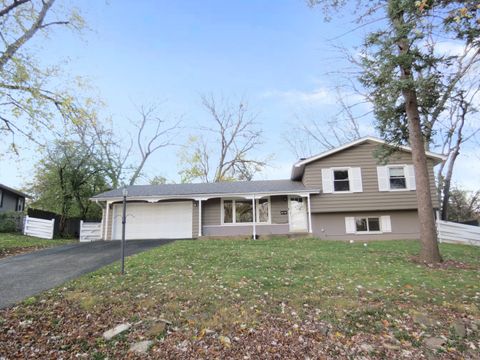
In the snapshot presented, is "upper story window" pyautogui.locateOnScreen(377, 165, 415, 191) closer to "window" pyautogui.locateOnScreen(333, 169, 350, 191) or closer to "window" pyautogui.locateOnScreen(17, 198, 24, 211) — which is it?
"window" pyautogui.locateOnScreen(333, 169, 350, 191)

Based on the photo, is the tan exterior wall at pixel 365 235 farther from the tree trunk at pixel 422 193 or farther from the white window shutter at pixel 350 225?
the tree trunk at pixel 422 193

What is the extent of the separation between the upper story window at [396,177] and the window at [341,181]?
1568 millimetres

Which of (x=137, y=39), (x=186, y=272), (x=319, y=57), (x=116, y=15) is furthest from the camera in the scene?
(x=137, y=39)

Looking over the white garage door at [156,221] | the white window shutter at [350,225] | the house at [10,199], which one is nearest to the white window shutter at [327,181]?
the white window shutter at [350,225]

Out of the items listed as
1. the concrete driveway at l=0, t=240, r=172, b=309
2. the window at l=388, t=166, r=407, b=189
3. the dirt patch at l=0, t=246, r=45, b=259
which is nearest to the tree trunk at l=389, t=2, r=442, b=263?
the window at l=388, t=166, r=407, b=189

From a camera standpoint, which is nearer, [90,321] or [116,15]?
[90,321]

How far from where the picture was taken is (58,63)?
36.2 ft

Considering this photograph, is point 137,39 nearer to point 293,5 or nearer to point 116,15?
point 116,15

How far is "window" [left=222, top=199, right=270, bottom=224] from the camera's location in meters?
16.3

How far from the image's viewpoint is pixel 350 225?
15148mm

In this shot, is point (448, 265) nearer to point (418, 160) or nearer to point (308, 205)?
point (418, 160)

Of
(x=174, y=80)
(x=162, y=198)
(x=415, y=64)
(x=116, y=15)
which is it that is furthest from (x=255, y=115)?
(x=415, y=64)

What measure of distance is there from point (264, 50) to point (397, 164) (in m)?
8.88

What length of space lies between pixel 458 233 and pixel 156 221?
14.8 metres
